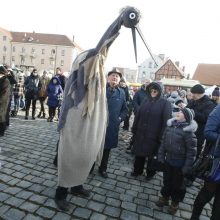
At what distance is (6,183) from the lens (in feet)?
12.5

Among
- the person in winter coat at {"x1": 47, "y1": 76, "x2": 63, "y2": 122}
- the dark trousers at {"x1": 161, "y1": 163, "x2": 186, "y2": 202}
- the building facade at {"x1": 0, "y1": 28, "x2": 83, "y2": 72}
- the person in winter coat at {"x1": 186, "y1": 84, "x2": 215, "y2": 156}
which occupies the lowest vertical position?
the dark trousers at {"x1": 161, "y1": 163, "x2": 186, "y2": 202}

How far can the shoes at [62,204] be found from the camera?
10.7ft

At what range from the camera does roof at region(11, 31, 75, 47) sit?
69688mm

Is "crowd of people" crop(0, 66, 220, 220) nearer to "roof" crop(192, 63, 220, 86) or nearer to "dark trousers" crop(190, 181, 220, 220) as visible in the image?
"dark trousers" crop(190, 181, 220, 220)

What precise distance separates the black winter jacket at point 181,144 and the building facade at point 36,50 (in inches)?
2668

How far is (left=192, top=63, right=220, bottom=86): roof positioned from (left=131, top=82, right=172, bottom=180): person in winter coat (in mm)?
48888

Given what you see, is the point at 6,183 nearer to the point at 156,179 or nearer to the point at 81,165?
the point at 81,165

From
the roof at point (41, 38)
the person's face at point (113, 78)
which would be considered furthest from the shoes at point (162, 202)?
the roof at point (41, 38)

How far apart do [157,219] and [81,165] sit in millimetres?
1310

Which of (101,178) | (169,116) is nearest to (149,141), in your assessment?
(169,116)

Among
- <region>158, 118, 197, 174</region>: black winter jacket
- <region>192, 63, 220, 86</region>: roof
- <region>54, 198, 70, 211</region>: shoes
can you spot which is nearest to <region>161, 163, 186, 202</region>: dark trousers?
<region>158, 118, 197, 174</region>: black winter jacket

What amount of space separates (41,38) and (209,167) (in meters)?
75.4

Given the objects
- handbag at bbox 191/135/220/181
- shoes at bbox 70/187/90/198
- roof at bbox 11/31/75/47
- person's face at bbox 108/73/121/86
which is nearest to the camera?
handbag at bbox 191/135/220/181

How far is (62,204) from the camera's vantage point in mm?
3293
